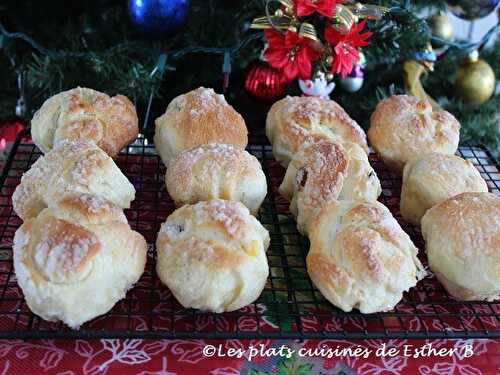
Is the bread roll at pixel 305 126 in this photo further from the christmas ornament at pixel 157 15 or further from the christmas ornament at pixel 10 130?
the christmas ornament at pixel 10 130

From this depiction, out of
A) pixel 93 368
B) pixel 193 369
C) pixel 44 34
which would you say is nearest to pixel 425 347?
pixel 193 369

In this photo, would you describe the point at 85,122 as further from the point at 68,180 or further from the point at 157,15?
the point at 157,15

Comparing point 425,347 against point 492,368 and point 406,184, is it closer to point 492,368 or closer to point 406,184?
point 492,368

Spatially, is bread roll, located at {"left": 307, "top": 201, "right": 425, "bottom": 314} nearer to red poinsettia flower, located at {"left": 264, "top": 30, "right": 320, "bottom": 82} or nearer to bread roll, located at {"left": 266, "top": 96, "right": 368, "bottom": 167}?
bread roll, located at {"left": 266, "top": 96, "right": 368, "bottom": 167}

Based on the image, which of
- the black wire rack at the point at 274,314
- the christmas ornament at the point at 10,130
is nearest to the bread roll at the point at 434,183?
the black wire rack at the point at 274,314

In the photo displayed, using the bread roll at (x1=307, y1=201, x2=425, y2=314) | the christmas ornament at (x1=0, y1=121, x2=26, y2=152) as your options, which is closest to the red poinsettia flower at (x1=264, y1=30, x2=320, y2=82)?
the bread roll at (x1=307, y1=201, x2=425, y2=314)
